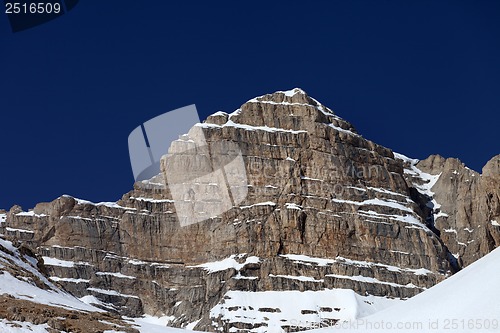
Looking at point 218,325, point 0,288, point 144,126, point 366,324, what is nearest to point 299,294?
point 218,325

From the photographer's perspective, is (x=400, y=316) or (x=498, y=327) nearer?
(x=498, y=327)

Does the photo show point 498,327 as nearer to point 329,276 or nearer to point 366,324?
point 366,324

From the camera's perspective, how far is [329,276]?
644 feet

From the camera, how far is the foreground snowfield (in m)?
25.0

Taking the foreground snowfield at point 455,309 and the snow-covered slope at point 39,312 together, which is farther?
the snow-covered slope at point 39,312

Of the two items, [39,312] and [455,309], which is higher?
[39,312]

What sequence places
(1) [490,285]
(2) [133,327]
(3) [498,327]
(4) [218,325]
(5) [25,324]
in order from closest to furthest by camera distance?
(3) [498,327] → (1) [490,285] → (5) [25,324] → (2) [133,327] → (4) [218,325]

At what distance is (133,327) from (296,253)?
16144 centimetres

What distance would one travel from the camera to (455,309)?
85.5 feet

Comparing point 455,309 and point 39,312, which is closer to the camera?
point 455,309

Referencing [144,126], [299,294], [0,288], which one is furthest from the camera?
[299,294]

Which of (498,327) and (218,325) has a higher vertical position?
(498,327)

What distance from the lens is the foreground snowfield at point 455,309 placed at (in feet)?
81.9

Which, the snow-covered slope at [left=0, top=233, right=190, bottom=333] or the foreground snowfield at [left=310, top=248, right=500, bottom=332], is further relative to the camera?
the snow-covered slope at [left=0, top=233, right=190, bottom=333]
